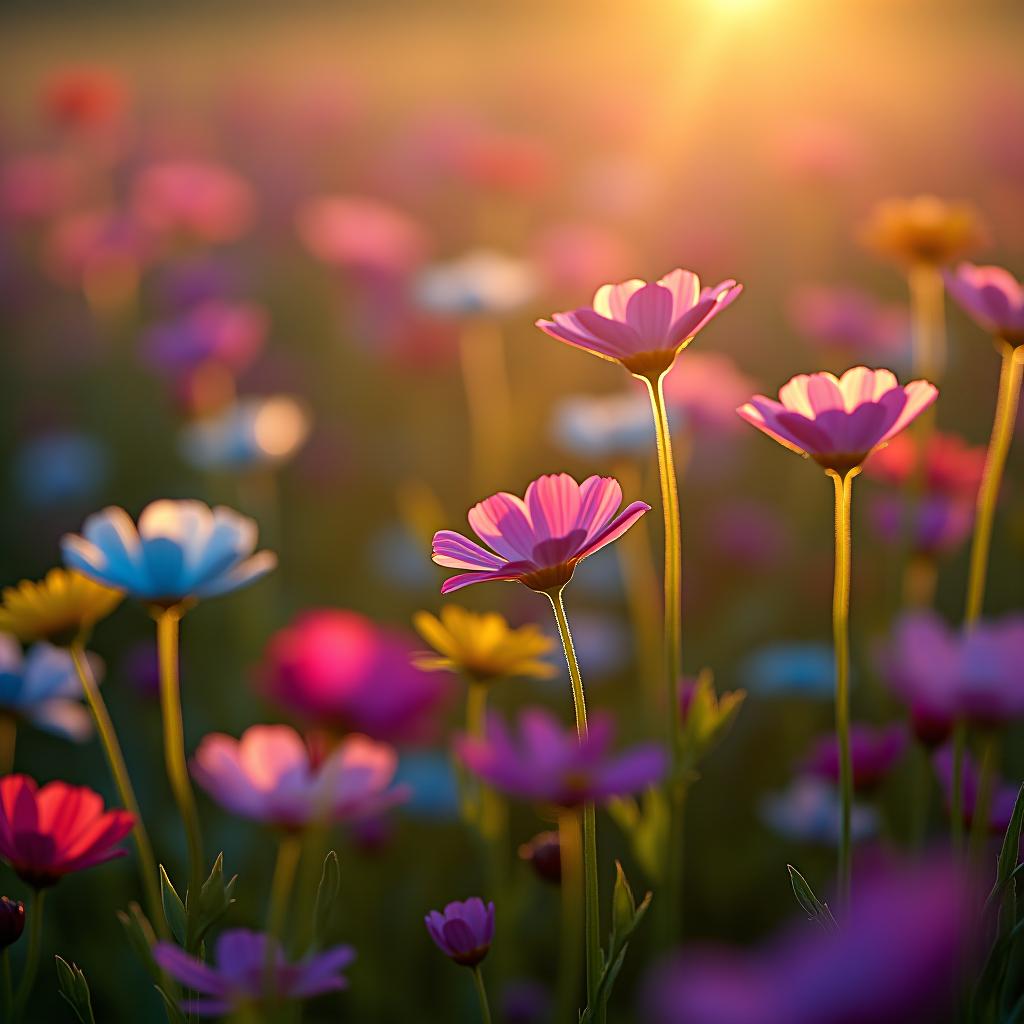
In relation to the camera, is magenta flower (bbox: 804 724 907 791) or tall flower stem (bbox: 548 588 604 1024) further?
magenta flower (bbox: 804 724 907 791)

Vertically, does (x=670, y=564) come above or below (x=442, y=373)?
above

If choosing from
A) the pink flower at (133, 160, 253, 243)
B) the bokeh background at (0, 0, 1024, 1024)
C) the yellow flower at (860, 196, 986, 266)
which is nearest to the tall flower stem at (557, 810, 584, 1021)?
the bokeh background at (0, 0, 1024, 1024)

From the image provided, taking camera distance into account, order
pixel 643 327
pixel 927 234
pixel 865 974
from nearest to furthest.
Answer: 1. pixel 865 974
2. pixel 643 327
3. pixel 927 234

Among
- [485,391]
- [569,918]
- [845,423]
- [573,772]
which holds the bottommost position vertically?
[485,391]

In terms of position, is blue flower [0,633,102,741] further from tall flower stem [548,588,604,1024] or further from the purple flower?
the purple flower

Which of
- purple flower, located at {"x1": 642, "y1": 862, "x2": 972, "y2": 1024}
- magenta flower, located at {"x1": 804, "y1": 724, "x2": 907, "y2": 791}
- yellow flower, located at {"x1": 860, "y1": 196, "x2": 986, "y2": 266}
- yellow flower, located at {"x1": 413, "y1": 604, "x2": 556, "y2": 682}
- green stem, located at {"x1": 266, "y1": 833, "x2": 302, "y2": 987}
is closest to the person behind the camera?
purple flower, located at {"x1": 642, "y1": 862, "x2": 972, "y2": 1024}

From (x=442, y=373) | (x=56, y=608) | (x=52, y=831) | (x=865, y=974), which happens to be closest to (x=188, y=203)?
(x=442, y=373)

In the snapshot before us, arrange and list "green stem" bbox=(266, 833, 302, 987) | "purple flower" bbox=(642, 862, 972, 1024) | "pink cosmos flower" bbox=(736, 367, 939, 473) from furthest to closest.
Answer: "pink cosmos flower" bbox=(736, 367, 939, 473), "green stem" bbox=(266, 833, 302, 987), "purple flower" bbox=(642, 862, 972, 1024)

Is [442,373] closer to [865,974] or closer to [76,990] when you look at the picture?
[76,990]
